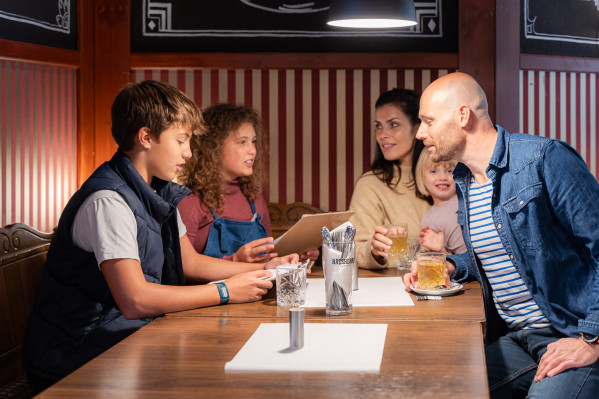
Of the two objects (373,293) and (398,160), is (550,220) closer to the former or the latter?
(373,293)

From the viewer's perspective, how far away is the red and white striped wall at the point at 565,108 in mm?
4836

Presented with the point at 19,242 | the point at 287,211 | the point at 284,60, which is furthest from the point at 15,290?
the point at 284,60

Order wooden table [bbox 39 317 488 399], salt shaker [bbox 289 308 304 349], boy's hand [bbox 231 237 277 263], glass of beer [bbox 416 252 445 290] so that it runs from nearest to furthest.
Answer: wooden table [bbox 39 317 488 399] → salt shaker [bbox 289 308 304 349] → glass of beer [bbox 416 252 445 290] → boy's hand [bbox 231 237 277 263]

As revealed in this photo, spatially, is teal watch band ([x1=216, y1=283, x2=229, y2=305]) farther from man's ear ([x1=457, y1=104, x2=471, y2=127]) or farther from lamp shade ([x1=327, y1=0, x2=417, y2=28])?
lamp shade ([x1=327, y1=0, x2=417, y2=28])

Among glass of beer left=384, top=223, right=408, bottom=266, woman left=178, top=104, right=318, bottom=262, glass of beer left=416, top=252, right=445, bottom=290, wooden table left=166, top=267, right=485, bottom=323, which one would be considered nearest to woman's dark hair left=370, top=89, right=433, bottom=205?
woman left=178, top=104, right=318, bottom=262

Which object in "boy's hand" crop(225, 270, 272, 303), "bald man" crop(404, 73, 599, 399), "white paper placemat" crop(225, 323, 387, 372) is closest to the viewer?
"white paper placemat" crop(225, 323, 387, 372)

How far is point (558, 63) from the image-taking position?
4.81 metres

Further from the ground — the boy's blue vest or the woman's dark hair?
the woman's dark hair

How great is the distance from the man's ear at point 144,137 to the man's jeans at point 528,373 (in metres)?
1.41

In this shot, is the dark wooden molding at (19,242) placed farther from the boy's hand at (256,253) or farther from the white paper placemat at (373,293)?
the white paper placemat at (373,293)

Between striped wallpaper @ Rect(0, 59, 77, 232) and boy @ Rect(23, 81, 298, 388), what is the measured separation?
1.71 meters

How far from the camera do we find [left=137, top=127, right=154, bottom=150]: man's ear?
2.62 meters

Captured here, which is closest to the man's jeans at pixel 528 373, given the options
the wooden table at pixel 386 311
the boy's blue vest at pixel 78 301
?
the wooden table at pixel 386 311

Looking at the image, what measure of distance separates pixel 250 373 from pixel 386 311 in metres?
0.71
